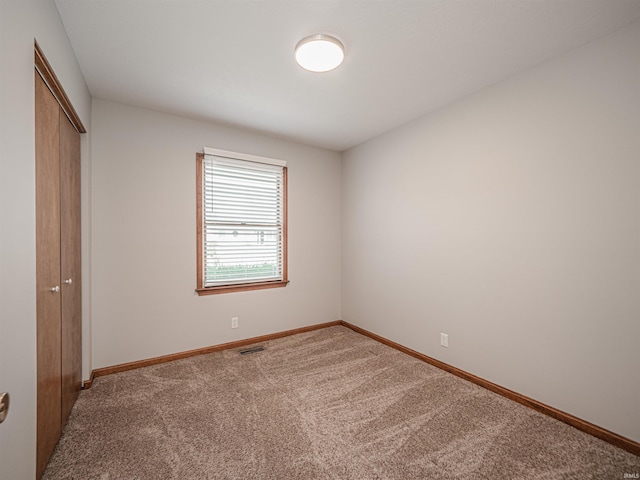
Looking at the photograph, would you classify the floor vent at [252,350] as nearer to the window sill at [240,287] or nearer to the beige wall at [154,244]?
the beige wall at [154,244]

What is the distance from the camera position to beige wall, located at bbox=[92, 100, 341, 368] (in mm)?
Answer: 2791

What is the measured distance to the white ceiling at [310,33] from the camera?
5.57ft

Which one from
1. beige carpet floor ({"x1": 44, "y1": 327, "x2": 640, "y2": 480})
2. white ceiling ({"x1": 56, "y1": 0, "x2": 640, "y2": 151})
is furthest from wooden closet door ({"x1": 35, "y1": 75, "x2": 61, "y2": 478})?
white ceiling ({"x1": 56, "y1": 0, "x2": 640, "y2": 151})

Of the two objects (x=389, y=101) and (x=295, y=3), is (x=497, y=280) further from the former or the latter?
(x=295, y=3)

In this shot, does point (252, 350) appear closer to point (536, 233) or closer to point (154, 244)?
point (154, 244)

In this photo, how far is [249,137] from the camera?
141 inches

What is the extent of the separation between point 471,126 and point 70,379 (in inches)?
151

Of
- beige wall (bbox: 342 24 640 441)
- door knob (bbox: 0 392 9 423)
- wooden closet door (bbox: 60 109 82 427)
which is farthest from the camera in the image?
wooden closet door (bbox: 60 109 82 427)

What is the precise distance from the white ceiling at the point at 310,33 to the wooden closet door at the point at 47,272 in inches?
26.3

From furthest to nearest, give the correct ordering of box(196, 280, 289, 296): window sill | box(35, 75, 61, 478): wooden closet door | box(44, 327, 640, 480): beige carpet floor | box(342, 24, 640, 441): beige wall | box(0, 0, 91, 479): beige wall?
box(196, 280, 289, 296): window sill, box(342, 24, 640, 441): beige wall, box(44, 327, 640, 480): beige carpet floor, box(35, 75, 61, 478): wooden closet door, box(0, 0, 91, 479): beige wall

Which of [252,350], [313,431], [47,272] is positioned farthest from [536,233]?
[47,272]

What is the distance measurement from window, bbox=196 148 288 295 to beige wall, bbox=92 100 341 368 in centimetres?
11

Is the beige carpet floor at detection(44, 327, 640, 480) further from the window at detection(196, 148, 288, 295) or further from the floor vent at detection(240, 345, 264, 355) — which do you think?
the window at detection(196, 148, 288, 295)

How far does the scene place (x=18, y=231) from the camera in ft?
3.94
